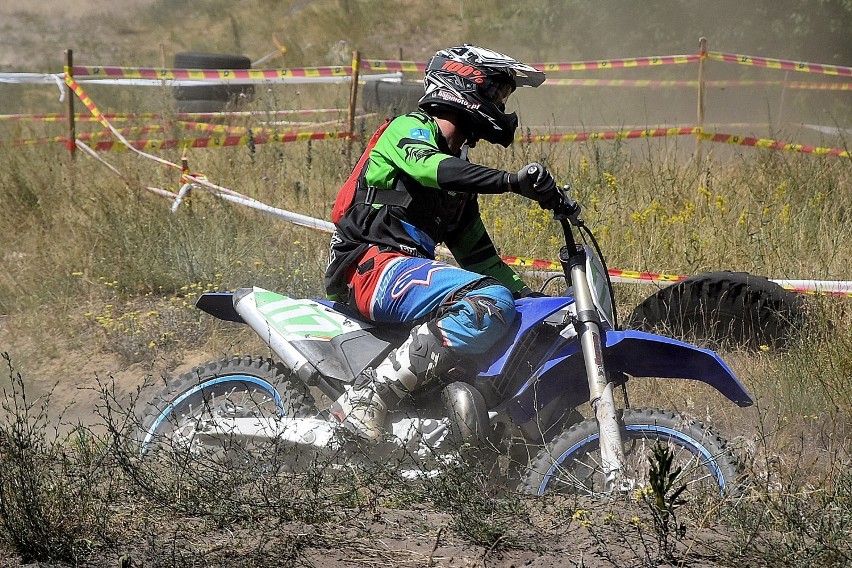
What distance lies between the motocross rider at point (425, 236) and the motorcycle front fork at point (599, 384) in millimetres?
305

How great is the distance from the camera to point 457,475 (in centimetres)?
340

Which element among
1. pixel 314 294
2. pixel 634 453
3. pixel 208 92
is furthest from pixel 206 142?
pixel 634 453

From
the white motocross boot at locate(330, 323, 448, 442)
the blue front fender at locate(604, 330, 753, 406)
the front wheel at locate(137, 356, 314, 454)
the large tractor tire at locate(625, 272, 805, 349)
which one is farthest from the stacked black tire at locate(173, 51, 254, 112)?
the blue front fender at locate(604, 330, 753, 406)

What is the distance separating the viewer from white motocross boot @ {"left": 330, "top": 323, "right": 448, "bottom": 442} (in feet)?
12.7

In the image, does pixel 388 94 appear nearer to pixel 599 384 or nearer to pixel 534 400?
pixel 534 400

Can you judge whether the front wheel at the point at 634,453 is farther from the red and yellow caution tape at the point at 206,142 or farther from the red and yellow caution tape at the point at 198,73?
the red and yellow caution tape at the point at 198,73

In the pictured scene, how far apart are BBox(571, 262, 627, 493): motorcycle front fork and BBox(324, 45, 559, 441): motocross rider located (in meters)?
0.31

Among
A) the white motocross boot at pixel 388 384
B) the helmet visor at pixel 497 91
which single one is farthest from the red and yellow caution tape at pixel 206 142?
the white motocross boot at pixel 388 384

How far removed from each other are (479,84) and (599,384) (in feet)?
4.41

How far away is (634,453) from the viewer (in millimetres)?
3752

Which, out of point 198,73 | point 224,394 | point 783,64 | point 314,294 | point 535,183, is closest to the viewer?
point 535,183

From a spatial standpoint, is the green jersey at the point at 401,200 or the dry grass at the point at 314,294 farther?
the green jersey at the point at 401,200

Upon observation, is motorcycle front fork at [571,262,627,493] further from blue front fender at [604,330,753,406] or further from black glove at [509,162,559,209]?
black glove at [509,162,559,209]

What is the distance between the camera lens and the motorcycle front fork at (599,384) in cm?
342
